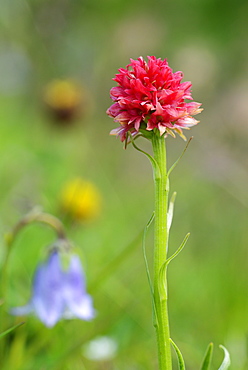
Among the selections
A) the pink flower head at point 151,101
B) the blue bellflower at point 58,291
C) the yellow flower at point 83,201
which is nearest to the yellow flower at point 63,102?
the yellow flower at point 83,201

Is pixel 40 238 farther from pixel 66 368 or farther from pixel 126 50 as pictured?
pixel 126 50

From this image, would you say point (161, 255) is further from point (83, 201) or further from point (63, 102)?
point (63, 102)

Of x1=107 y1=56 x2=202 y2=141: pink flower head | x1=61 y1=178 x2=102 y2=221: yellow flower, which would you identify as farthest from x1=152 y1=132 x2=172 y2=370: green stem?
x1=61 y1=178 x2=102 y2=221: yellow flower

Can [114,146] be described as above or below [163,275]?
below

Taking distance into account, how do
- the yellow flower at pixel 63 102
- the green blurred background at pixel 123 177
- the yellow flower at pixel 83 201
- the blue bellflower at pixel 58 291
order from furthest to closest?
the yellow flower at pixel 63 102, the yellow flower at pixel 83 201, the green blurred background at pixel 123 177, the blue bellflower at pixel 58 291

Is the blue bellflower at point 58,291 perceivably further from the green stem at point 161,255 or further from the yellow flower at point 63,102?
the yellow flower at point 63,102

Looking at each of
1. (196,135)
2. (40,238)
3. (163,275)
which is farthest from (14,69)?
(163,275)

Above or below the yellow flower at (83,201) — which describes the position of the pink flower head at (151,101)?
above
